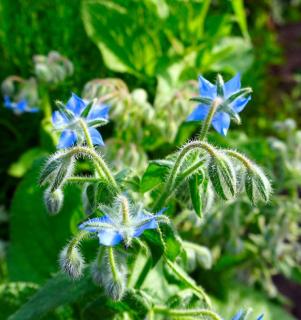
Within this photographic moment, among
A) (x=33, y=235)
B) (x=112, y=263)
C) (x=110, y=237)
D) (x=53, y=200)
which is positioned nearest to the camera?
(x=110, y=237)

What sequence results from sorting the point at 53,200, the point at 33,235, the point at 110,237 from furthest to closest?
the point at 33,235 < the point at 53,200 < the point at 110,237

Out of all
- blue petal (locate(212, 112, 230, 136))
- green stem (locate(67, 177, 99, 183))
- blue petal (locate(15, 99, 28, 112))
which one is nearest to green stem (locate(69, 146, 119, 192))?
green stem (locate(67, 177, 99, 183))

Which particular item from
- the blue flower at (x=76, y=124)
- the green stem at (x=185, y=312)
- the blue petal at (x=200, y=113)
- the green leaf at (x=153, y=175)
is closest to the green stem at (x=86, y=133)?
the blue flower at (x=76, y=124)

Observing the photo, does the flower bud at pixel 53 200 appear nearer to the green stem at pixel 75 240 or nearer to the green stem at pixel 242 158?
the green stem at pixel 75 240

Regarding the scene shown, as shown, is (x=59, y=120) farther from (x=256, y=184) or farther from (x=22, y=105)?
(x=22, y=105)

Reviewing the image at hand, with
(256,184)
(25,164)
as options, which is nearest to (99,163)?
(256,184)

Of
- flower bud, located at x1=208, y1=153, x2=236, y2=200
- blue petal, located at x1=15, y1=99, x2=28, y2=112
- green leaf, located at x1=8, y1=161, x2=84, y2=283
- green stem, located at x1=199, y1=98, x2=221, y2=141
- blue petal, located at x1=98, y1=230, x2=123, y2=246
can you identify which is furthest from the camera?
blue petal, located at x1=15, y1=99, x2=28, y2=112

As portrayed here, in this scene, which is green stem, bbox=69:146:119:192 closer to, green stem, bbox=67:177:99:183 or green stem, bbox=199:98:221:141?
green stem, bbox=67:177:99:183
